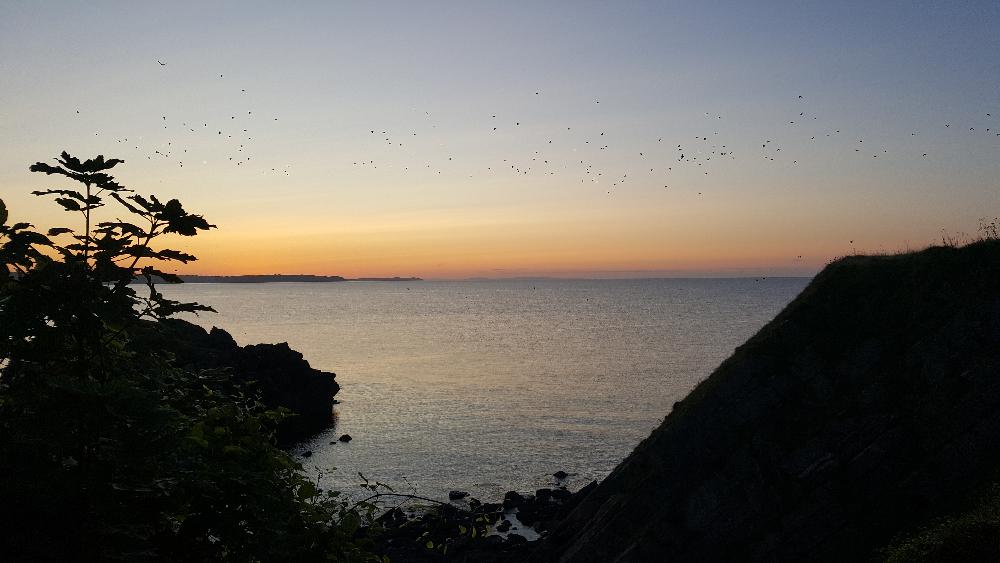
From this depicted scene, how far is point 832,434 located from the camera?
81.4ft

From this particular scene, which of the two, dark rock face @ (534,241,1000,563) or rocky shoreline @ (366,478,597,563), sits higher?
dark rock face @ (534,241,1000,563)

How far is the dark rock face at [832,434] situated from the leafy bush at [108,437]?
73.8 feet

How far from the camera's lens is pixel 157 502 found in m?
4.96

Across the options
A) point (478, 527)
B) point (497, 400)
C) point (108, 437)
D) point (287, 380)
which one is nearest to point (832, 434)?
point (478, 527)

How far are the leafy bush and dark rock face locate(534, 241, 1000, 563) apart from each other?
73.8 ft

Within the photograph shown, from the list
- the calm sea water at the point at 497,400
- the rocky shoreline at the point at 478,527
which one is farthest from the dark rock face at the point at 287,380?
the rocky shoreline at the point at 478,527

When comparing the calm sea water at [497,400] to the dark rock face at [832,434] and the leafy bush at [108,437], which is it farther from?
the dark rock face at [832,434]

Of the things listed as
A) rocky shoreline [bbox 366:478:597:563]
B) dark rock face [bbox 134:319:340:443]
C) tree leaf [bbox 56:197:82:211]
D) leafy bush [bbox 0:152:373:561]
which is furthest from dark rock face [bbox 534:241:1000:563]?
dark rock face [bbox 134:319:340:443]

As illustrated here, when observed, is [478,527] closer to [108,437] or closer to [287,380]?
[108,437]

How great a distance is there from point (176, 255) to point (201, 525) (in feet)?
7.07

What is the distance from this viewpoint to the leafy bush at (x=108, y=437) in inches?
172

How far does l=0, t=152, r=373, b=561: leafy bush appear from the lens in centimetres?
438

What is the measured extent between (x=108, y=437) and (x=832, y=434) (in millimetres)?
26039

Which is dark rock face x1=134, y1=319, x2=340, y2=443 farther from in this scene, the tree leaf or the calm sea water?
the tree leaf
